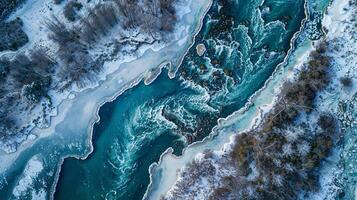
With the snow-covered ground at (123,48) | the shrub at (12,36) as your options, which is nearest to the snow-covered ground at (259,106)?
the snow-covered ground at (123,48)

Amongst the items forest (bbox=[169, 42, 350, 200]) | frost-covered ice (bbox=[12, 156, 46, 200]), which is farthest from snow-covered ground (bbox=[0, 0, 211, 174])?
forest (bbox=[169, 42, 350, 200])

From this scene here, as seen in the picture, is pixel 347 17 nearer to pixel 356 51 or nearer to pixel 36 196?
pixel 356 51

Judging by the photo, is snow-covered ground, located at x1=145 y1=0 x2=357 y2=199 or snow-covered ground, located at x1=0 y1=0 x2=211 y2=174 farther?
snow-covered ground, located at x1=0 y1=0 x2=211 y2=174

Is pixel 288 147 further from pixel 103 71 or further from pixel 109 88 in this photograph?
pixel 103 71

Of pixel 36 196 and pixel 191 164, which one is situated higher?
pixel 36 196

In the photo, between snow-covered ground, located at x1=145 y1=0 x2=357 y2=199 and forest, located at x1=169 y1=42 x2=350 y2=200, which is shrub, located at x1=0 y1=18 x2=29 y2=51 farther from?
forest, located at x1=169 y1=42 x2=350 y2=200

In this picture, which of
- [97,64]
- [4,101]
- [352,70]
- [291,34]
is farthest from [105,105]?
[352,70]
